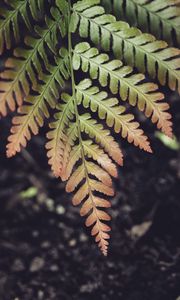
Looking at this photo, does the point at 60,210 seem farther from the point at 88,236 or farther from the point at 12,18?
the point at 12,18

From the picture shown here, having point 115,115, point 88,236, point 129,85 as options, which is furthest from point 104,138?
point 88,236

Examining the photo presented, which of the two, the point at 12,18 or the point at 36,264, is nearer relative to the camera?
the point at 12,18

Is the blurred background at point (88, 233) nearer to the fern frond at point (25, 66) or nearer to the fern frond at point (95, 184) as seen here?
the fern frond at point (95, 184)

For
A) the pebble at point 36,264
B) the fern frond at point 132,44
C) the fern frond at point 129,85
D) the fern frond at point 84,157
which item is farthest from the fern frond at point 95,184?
the pebble at point 36,264

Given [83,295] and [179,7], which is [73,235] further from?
[179,7]

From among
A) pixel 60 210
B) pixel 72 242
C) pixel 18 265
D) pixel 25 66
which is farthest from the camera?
pixel 60 210

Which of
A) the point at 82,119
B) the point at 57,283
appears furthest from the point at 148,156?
the point at 82,119

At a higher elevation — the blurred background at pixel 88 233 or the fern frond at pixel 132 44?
the fern frond at pixel 132 44
